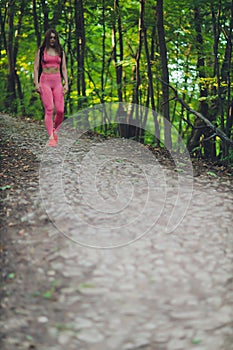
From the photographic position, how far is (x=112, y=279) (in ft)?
14.2

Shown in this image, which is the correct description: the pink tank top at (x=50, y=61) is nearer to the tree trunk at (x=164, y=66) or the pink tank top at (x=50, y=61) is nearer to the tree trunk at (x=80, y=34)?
the tree trunk at (x=164, y=66)

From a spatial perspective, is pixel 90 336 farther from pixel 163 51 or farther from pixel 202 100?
pixel 202 100

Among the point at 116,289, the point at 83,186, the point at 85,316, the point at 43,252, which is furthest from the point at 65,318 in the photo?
the point at 83,186

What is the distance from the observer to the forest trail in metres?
3.69

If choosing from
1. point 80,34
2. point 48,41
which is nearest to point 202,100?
point 80,34

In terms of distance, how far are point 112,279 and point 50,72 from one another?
453 cm

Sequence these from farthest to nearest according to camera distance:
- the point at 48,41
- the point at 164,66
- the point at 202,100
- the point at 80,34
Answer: the point at 80,34 → the point at 202,100 → the point at 164,66 → the point at 48,41

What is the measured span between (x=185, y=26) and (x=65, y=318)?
28.8 feet

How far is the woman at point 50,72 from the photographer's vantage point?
7504mm

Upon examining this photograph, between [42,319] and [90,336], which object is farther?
[42,319]

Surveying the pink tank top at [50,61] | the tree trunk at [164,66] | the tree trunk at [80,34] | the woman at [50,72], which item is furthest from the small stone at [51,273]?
the tree trunk at [80,34]

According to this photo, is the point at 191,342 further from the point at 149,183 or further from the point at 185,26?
the point at 185,26

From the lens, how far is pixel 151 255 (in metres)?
4.71

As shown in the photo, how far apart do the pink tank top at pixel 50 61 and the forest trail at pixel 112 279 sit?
8.11ft
